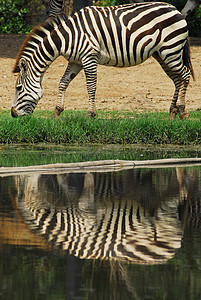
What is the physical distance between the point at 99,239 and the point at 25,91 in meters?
9.25

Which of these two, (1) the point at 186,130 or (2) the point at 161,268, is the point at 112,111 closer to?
(1) the point at 186,130

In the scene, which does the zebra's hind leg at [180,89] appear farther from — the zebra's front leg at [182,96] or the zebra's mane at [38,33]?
the zebra's mane at [38,33]

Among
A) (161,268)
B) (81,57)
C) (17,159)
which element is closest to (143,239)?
(161,268)

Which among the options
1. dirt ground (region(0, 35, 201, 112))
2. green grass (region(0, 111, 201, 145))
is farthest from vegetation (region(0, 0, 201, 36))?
green grass (region(0, 111, 201, 145))

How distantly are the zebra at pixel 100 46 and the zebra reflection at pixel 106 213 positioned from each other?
5.92 metres

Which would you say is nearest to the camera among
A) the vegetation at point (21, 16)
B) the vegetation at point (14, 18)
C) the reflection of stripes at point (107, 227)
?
the reflection of stripes at point (107, 227)

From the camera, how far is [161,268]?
387 cm

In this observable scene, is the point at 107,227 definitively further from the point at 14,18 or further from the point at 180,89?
the point at 14,18

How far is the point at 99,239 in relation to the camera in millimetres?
4535

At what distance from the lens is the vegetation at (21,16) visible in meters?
24.1

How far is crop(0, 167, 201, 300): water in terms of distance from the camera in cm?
353

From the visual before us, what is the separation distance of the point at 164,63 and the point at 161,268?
10.9 m

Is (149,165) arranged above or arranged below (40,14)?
below

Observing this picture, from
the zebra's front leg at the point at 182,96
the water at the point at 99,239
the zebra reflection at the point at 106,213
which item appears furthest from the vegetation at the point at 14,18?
the water at the point at 99,239
